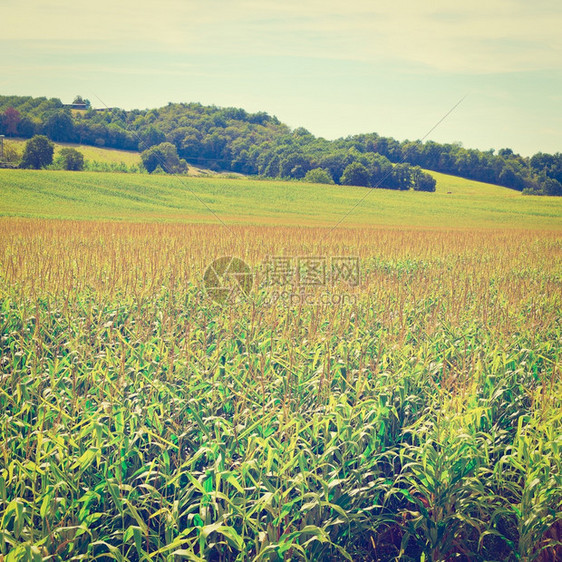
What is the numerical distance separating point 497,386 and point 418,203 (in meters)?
49.4

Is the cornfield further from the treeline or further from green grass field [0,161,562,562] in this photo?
the treeline

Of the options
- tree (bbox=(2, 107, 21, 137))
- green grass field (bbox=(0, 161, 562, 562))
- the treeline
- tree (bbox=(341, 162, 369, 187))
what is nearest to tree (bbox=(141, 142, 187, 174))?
the treeline

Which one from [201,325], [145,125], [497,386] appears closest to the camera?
[497,386]

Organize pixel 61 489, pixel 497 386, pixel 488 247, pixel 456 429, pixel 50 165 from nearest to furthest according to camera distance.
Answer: pixel 61 489, pixel 456 429, pixel 497 386, pixel 488 247, pixel 50 165

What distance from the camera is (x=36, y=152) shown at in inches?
2099

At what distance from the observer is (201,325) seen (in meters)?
6.15

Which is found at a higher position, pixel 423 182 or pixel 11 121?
pixel 11 121

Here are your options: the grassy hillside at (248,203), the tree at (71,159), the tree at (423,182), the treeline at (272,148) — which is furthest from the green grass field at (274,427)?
the tree at (423,182)

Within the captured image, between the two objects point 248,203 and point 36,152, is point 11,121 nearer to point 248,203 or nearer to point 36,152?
point 36,152

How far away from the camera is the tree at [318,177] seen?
6738 centimetres

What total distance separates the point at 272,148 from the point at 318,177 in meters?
8.35

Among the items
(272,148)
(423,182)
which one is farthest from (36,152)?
(423,182)

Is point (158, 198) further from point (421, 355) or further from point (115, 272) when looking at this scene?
point (421, 355)

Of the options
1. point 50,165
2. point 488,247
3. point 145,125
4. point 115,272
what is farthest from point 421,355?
point 50,165
